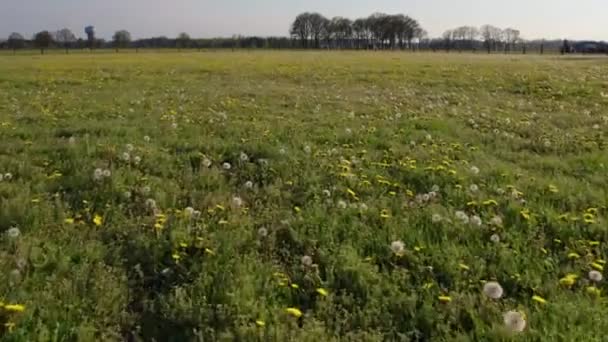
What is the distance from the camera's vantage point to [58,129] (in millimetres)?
9258

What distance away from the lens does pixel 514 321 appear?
3127 mm

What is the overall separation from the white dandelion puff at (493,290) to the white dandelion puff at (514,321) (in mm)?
307

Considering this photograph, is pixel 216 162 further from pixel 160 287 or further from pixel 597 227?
pixel 597 227

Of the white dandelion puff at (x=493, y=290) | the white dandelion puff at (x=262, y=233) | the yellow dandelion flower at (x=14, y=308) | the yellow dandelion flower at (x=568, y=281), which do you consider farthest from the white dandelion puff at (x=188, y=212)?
the yellow dandelion flower at (x=568, y=281)

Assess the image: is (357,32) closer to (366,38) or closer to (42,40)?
(366,38)

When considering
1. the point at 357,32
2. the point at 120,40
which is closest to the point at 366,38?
the point at 357,32

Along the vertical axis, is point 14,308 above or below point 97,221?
below

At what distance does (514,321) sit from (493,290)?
405 mm

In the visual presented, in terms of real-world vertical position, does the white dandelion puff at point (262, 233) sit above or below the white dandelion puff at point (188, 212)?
below

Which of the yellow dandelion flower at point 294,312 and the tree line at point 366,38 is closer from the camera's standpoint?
the yellow dandelion flower at point 294,312

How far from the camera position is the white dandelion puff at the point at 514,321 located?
3105 millimetres

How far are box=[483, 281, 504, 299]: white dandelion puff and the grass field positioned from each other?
0.6 inches

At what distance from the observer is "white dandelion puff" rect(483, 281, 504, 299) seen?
11.5 feet

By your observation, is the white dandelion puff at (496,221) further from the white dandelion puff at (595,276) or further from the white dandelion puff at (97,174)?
the white dandelion puff at (97,174)
